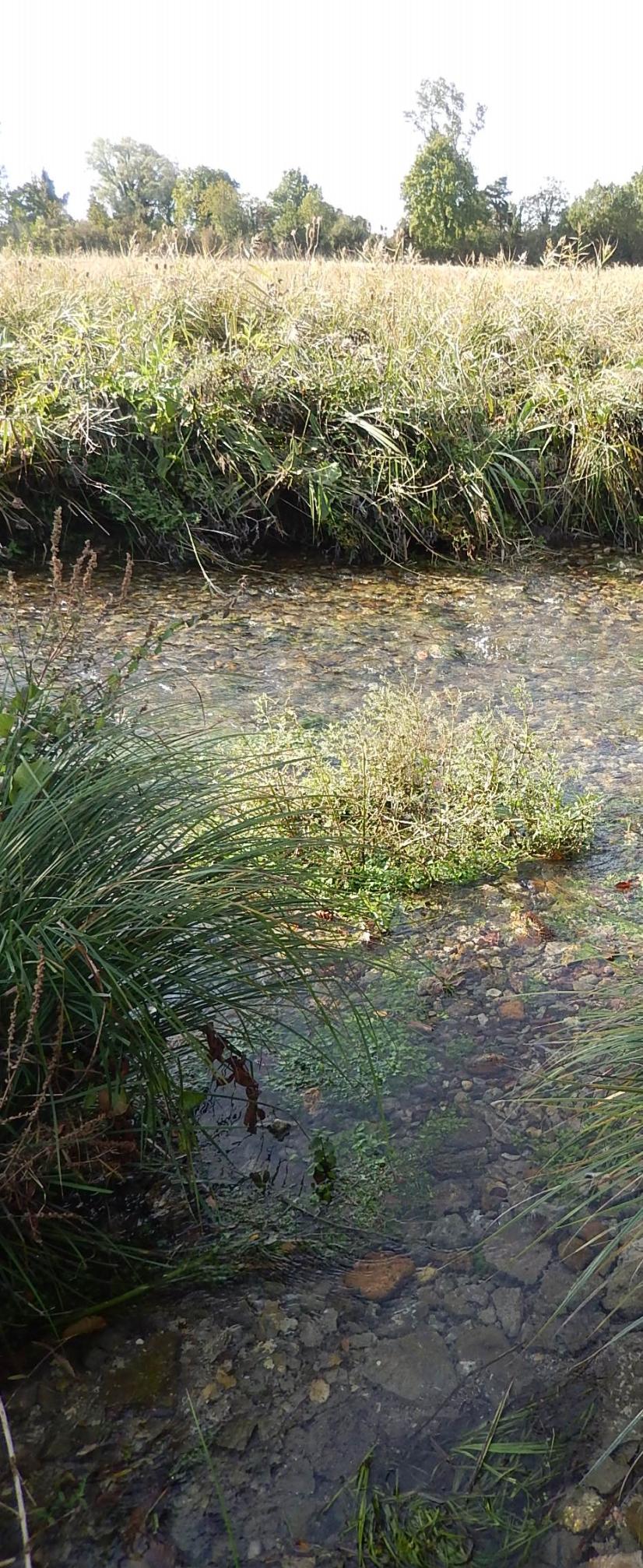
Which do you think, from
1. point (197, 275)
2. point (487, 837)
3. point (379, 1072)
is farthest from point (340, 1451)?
point (197, 275)

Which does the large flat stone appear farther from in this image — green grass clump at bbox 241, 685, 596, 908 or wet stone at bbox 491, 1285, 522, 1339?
green grass clump at bbox 241, 685, 596, 908

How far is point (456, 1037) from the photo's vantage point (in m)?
2.79

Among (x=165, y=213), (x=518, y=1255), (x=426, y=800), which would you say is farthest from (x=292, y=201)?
(x=518, y=1255)

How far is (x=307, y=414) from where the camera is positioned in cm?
720

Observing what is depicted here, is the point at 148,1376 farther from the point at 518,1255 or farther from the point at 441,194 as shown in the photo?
the point at 441,194

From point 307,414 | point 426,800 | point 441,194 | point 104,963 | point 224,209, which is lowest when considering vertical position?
point 426,800

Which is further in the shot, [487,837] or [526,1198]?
[487,837]

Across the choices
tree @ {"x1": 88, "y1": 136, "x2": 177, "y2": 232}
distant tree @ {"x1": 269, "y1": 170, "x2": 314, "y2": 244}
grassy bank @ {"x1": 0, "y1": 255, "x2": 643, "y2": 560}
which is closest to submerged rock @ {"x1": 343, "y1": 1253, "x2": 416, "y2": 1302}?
grassy bank @ {"x1": 0, "y1": 255, "x2": 643, "y2": 560}

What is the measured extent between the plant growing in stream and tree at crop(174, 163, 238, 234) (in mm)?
13681

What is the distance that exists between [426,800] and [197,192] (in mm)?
22506

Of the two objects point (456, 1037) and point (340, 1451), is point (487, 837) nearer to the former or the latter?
point (456, 1037)

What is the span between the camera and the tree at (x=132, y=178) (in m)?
26.4

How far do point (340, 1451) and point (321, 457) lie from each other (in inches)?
241

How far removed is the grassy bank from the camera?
6836mm
